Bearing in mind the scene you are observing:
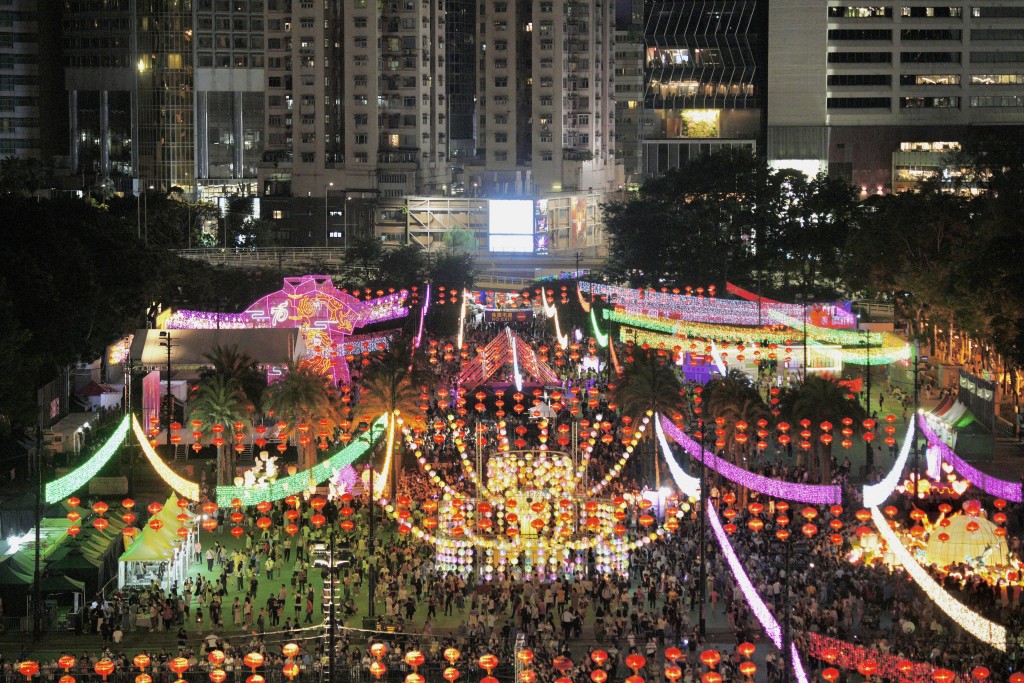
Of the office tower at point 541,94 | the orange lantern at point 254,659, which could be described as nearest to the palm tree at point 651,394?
the orange lantern at point 254,659

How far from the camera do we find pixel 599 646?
39.2m

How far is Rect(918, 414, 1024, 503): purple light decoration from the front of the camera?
47.4 meters

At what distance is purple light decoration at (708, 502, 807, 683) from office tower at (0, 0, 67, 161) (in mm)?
Answer: 108624

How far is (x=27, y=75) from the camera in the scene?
5600 inches

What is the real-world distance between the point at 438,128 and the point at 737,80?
28.3 m

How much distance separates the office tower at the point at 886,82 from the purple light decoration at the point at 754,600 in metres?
101

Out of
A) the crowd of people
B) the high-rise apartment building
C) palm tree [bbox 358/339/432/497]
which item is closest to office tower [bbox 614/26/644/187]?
the high-rise apartment building

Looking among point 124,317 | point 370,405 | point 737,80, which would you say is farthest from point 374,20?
point 370,405

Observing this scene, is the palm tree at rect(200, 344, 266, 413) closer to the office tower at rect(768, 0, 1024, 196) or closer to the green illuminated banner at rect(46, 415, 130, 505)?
the green illuminated banner at rect(46, 415, 130, 505)

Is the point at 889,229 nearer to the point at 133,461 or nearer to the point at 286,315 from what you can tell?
the point at 286,315

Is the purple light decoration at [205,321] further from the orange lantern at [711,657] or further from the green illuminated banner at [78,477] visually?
the orange lantern at [711,657]

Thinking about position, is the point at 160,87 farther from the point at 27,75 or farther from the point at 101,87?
→ the point at 27,75

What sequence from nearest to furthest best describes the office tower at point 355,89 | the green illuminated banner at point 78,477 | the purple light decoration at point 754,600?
the purple light decoration at point 754,600, the green illuminated banner at point 78,477, the office tower at point 355,89

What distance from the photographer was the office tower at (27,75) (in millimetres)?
140500
